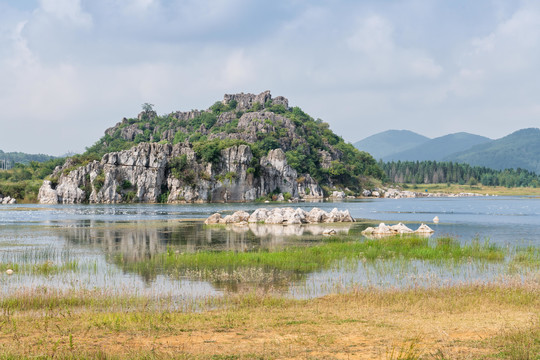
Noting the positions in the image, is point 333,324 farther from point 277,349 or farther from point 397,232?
point 397,232

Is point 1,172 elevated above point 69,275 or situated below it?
above

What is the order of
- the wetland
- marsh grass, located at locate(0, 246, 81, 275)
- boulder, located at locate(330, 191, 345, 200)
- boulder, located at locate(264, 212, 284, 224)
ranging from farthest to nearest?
boulder, located at locate(330, 191, 345, 200), boulder, located at locate(264, 212, 284, 224), marsh grass, located at locate(0, 246, 81, 275), the wetland

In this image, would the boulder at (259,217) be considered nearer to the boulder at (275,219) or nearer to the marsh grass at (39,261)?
the boulder at (275,219)

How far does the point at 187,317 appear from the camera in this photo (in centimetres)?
1449

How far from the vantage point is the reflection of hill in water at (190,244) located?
2256 cm

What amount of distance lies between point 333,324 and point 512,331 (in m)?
4.54

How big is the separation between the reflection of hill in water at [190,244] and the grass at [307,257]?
43cm

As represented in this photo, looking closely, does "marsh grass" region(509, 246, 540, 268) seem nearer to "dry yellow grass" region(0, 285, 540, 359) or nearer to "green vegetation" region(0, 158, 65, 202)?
"dry yellow grass" region(0, 285, 540, 359)

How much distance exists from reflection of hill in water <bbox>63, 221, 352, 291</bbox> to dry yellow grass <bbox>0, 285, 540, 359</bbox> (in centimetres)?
520

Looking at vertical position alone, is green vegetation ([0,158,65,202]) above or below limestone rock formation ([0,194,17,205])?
above

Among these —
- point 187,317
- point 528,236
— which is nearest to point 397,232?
point 528,236

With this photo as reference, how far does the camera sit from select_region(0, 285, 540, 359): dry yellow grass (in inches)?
418

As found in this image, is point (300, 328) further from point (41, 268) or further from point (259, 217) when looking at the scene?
point (259, 217)

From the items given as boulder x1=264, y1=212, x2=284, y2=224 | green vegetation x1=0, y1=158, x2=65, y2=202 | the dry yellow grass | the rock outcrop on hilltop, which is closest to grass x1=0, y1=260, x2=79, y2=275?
the dry yellow grass
